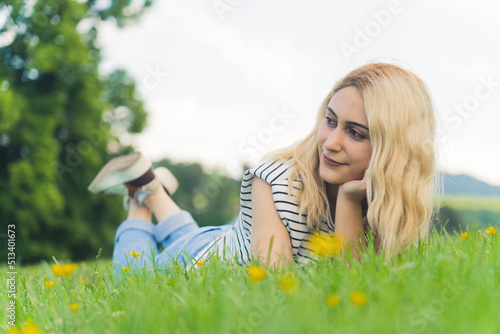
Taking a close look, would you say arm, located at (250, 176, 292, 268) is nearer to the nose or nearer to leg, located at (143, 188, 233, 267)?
the nose

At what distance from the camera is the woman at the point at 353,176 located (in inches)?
96.2

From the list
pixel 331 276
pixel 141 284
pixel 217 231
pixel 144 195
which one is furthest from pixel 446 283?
pixel 144 195

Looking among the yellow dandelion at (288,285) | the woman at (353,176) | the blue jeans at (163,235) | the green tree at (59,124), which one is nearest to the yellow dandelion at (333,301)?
the yellow dandelion at (288,285)

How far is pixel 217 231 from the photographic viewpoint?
3.83 metres

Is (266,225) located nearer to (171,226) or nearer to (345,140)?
(345,140)

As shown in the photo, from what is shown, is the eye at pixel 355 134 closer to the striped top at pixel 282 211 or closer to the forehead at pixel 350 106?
the forehead at pixel 350 106

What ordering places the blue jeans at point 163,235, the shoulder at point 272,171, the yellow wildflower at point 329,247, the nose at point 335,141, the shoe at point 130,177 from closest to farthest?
the yellow wildflower at point 329,247 → the nose at point 335,141 → the shoulder at point 272,171 → the blue jeans at point 163,235 → the shoe at point 130,177

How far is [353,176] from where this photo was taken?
2.54 meters

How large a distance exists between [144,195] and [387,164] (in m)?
2.20

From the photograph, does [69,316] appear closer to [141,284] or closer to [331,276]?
[141,284]

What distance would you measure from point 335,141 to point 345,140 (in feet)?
0.23

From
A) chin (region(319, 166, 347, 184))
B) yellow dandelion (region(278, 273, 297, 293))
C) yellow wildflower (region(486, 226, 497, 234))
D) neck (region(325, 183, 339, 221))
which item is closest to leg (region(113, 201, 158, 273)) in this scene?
neck (region(325, 183, 339, 221))

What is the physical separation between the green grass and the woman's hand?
440mm

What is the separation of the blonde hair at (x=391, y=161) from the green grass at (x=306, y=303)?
44 cm
